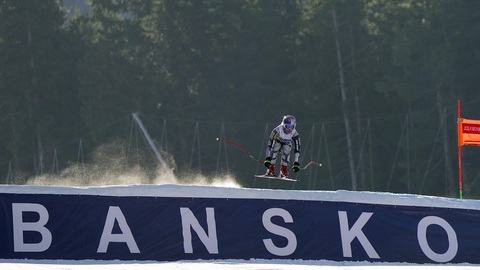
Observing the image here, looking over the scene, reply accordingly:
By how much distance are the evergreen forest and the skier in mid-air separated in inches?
1263

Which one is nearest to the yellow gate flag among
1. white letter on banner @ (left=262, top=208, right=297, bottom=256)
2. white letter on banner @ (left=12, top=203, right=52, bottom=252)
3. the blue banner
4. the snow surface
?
the snow surface

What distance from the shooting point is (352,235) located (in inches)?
979

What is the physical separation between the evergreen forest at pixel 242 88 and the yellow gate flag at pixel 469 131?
34.0 metres

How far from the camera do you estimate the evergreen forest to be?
67375mm

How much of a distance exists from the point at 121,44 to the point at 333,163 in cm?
1821

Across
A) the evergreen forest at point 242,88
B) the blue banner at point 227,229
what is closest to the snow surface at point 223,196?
the blue banner at point 227,229

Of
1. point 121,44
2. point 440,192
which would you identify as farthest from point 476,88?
point 121,44

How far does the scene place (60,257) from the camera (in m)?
23.8

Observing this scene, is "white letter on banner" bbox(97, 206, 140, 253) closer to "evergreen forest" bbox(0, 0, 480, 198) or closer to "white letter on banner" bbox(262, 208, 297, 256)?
"white letter on banner" bbox(262, 208, 297, 256)

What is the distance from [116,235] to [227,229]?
2.22m

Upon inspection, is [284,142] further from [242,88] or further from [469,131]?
[242,88]

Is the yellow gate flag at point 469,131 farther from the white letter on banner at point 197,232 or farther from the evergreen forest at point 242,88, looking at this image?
the evergreen forest at point 242,88

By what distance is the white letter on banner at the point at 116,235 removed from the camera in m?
23.9

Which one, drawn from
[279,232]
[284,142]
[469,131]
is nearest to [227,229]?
[279,232]
